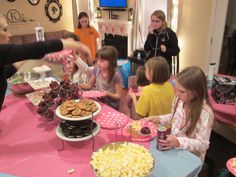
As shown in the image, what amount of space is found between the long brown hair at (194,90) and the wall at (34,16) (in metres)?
4.58

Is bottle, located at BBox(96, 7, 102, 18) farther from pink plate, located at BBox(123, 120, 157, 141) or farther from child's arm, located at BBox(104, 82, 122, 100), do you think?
pink plate, located at BBox(123, 120, 157, 141)

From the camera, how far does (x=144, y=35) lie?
4.75m

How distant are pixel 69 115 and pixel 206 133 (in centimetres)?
77

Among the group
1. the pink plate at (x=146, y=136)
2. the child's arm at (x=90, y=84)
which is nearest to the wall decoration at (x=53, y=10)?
the child's arm at (x=90, y=84)

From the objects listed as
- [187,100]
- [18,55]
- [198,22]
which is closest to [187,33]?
[198,22]

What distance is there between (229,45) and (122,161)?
3165 mm

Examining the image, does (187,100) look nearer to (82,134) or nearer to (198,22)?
(82,134)

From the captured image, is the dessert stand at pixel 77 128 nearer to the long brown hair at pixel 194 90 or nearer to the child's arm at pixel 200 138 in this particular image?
the child's arm at pixel 200 138

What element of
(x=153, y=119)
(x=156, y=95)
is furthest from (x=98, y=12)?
(x=153, y=119)

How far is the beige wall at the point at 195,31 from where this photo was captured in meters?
3.58

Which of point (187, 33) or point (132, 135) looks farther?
point (187, 33)

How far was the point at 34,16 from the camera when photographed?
5.22 m

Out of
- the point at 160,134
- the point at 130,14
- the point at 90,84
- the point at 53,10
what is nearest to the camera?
the point at 160,134

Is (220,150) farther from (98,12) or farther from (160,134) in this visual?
(98,12)
